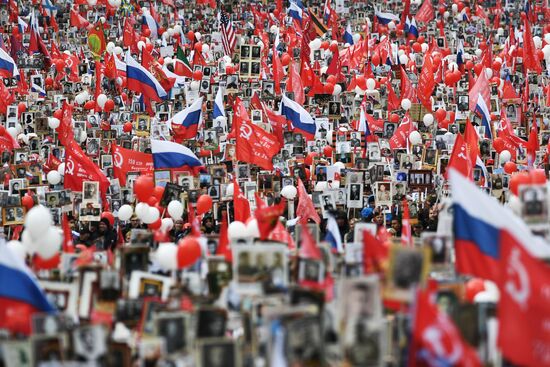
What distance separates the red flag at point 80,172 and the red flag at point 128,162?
447mm

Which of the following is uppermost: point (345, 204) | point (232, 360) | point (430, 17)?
point (430, 17)

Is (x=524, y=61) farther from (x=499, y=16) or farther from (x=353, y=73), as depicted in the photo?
(x=499, y=16)

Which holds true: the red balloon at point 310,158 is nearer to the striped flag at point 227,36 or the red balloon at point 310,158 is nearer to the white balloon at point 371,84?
the white balloon at point 371,84

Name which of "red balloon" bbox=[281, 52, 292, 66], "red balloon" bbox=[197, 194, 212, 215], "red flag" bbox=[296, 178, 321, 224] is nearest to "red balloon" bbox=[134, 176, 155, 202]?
"red balloon" bbox=[197, 194, 212, 215]

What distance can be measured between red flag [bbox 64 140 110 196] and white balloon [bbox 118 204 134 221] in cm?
111

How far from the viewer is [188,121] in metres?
19.3

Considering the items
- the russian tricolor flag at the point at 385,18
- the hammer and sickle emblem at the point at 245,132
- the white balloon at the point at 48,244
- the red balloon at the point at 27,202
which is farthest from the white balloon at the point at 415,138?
the russian tricolor flag at the point at 385,18

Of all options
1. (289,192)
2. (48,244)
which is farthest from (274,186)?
(48,244)

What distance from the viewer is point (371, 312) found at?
685 centimetres

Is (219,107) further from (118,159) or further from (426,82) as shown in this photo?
(426,82)

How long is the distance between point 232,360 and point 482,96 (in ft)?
44.1

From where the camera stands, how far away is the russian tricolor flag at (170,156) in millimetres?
16062

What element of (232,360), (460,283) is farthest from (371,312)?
(460,283)

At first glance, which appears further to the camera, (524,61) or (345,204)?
(524,61)
